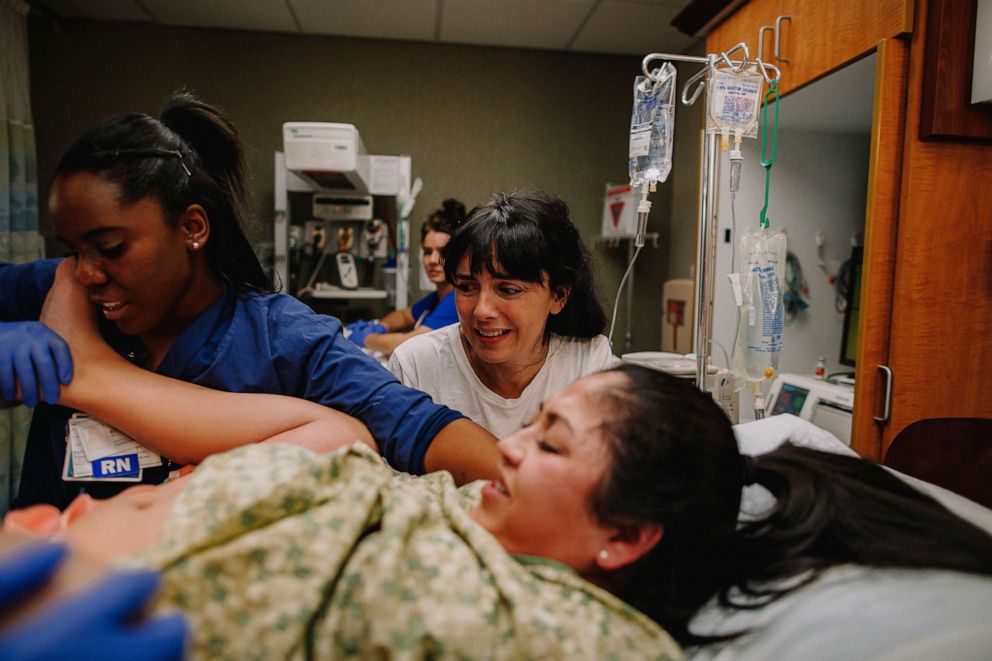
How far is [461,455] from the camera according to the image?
105cm

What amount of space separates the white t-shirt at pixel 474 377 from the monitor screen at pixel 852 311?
135cm

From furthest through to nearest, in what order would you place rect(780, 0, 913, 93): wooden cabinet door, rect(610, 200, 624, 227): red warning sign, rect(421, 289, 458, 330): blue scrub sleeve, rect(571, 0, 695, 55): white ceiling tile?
rect(610, 200, 624, 227): red warning sign
rect(571, 0, 695, 55): white ceiling tile
rect(421, 289, 458, 330): blue scrub sleeve
rect(780, 0, 913, 93): wooden cabinet door

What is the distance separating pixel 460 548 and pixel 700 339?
1.08m

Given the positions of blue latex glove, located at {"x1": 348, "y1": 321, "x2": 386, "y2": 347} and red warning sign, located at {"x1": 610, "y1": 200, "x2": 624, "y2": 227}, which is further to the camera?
red warning sign, located at {"x1": 610, "y1": 200, "x2": 624, "y2": 227}

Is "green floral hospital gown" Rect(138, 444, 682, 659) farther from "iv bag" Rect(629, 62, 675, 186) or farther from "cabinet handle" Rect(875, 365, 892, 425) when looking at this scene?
"cabinet handle" Rect(875, 365, 892, 425)

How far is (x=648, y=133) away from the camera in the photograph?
1564 mm

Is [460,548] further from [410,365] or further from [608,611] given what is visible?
[410,365]

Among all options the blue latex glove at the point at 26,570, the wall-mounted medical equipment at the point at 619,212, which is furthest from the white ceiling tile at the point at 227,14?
the blue latex glove at the point at 26,570

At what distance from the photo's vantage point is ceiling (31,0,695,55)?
335 centimetres

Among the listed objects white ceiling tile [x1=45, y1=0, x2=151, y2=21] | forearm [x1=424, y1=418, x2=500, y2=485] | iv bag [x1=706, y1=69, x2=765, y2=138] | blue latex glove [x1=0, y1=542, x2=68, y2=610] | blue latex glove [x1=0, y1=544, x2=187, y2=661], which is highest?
white ceiling tile [x1=45, y1=0, x2=151, y2=21]

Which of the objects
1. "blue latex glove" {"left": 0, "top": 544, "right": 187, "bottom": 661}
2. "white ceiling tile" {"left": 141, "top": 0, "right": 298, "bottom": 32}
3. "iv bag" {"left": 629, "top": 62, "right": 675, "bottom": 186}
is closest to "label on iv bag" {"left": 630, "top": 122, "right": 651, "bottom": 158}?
"iv bag" {"left": 629, "top": 62, "right": 675, "bottom": 186}

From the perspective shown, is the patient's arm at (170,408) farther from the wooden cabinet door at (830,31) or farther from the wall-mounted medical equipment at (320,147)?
the wall-mounted medical equipment at (320,147)

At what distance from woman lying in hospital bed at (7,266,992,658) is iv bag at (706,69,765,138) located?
94 centimetres

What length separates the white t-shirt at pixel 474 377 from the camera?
5.10 ft
